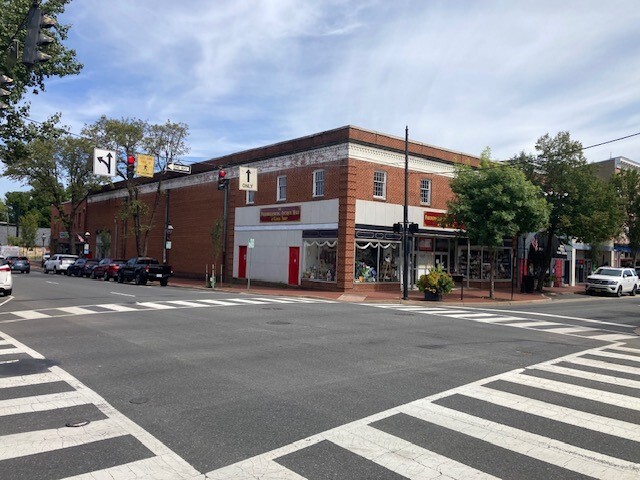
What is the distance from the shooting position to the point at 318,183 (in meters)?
29.9

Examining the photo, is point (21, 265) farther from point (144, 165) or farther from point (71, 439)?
point (71, 439)

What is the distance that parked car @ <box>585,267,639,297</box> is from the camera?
33.2 m

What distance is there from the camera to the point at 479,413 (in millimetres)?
6363

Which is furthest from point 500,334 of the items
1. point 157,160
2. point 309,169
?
point 157,160

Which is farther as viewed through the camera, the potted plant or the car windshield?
the car windshield

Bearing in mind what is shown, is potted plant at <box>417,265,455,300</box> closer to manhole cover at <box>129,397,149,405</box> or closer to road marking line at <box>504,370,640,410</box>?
road marking line at <box>504,370,640,410</box>

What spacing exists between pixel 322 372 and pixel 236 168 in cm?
2960

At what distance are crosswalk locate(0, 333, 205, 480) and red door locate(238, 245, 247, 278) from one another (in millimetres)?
27287

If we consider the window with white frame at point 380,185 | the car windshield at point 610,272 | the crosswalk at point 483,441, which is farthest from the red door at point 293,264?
the crosswalk at point 483,441

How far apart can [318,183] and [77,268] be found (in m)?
26.3

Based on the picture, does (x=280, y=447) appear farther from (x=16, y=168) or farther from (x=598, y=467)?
(x=16, y=168)

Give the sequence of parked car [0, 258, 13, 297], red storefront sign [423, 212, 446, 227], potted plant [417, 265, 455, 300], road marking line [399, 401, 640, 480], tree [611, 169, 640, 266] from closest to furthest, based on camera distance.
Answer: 1. road marking line [399, 401, 640, 480]
2. parked car [0, 258, 13, 297]
3. potted plant [417, 265, 455, 300]
4. red storefront sign [423, 212, 446, 227]
5. tree [611, 169, 640, 266]

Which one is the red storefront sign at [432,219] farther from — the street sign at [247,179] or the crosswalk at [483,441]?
the crosswalk at [483,441]

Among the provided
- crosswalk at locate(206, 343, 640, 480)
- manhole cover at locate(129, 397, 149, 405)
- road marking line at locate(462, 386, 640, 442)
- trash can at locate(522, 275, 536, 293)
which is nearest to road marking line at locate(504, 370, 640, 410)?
crosswalk at locate(206, 343, 640, 480)
